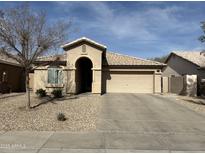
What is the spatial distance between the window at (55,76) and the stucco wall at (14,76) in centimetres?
498

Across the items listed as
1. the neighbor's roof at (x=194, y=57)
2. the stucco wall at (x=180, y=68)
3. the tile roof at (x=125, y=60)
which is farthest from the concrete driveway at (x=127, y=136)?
the neighbor's roof at (x=194, y=57)

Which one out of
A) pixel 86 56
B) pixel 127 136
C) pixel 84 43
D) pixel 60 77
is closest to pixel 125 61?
pixel 86 56

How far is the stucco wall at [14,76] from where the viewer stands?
96.4 ft

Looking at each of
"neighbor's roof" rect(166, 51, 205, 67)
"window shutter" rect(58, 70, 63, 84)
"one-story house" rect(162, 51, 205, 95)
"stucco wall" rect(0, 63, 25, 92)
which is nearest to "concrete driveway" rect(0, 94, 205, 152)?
"window shutter" rect(58, 70, 63, 84)

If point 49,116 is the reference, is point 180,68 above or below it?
above

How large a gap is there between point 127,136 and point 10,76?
21938mm

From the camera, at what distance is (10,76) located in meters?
30.7

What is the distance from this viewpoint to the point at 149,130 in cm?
1247

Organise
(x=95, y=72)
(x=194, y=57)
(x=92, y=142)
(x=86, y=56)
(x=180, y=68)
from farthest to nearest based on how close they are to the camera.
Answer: (x=180, y=68)
(x=194, y=57)
(x=86, y=56)
(x=95, y=72)
(x=92, y=142)

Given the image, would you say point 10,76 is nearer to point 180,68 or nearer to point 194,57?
point 180,68

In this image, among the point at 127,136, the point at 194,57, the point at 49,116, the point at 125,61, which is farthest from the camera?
the point at 194,57

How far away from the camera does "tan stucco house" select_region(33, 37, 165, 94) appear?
84.0ft

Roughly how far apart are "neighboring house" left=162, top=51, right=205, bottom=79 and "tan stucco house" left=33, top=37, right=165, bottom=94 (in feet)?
21.5

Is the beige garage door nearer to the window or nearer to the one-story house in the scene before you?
the one-story house
